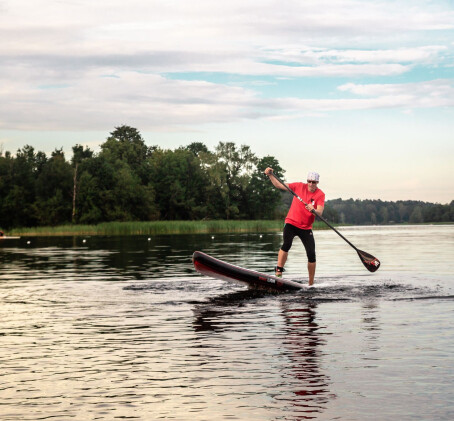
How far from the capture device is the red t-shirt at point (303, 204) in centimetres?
1425

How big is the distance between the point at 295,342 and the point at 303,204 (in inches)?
238

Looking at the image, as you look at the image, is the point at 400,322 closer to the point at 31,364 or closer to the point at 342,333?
the point at 342,333

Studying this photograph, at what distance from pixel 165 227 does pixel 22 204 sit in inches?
1381

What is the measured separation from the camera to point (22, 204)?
97.4 m

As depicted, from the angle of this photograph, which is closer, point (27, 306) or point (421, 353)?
point (421, 353)

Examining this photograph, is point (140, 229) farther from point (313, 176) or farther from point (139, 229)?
point (313, 176)

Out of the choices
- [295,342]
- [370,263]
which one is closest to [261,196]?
[370,263]

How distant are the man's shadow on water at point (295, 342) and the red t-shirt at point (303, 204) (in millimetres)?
1468

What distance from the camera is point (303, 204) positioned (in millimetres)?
14289

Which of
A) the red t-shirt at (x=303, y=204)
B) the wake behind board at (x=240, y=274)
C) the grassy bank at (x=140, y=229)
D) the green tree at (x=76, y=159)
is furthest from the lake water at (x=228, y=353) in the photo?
the green tree at (x=76, y=159)

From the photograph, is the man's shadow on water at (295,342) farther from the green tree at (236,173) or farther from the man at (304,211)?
the green tree at (236,173)

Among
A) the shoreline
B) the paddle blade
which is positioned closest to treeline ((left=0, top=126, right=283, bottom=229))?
the shoreline

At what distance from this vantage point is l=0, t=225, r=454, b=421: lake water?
5.79 meters

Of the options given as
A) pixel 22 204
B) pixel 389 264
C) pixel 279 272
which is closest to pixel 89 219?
pixel 22 204
